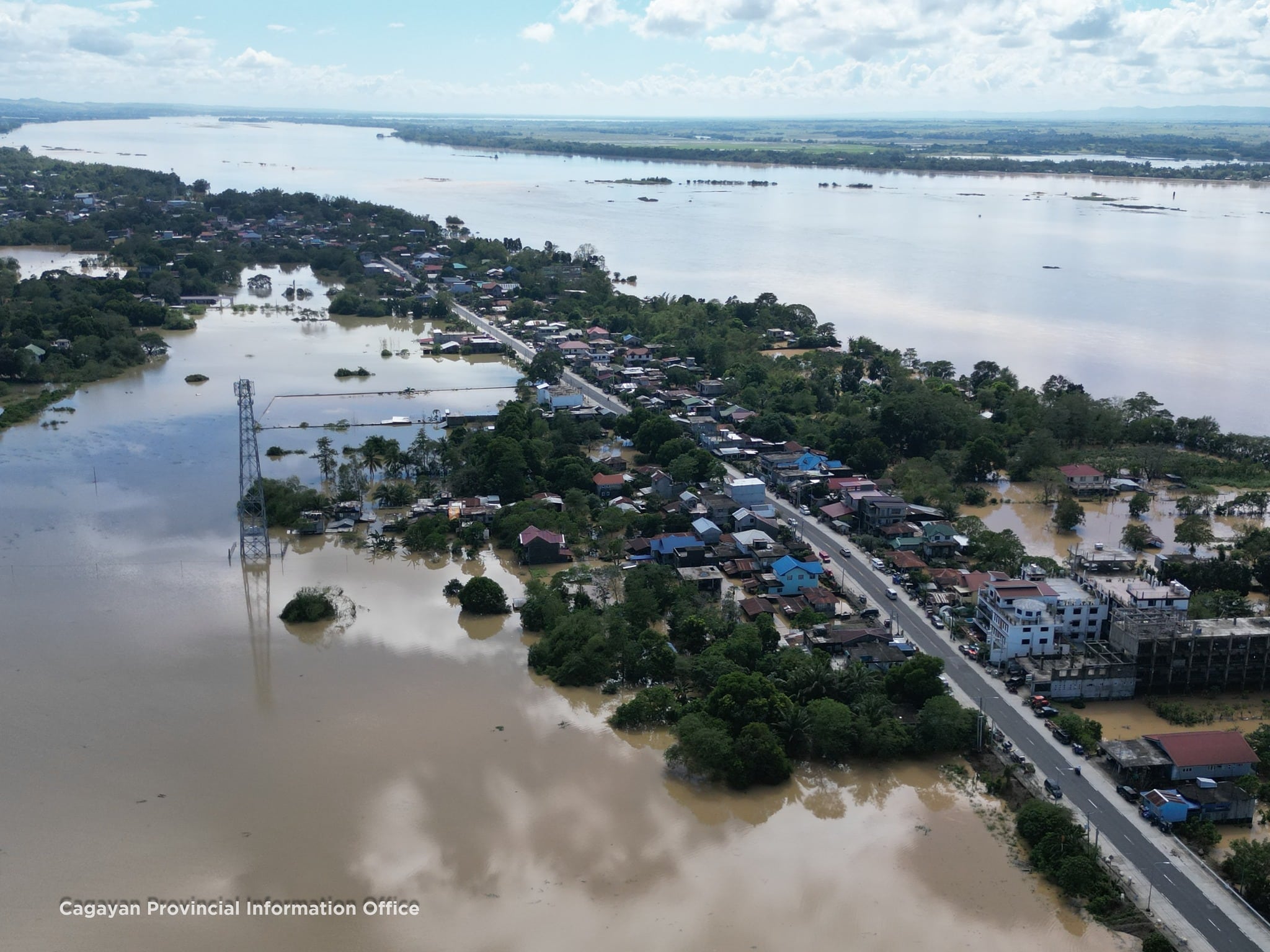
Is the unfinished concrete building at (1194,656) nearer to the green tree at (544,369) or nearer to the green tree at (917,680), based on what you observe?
the green tree at (917,680)

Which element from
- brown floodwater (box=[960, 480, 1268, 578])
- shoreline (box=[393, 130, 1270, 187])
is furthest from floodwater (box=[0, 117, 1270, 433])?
brown floodwater (box=[960, 480, 1268, 578])

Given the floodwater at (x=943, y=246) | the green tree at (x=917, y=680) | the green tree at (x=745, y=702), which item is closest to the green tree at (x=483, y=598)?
the green tree at (x=745, y=702)

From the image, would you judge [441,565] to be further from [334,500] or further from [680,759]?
[680,759]

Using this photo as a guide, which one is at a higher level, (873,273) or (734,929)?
(873,273)


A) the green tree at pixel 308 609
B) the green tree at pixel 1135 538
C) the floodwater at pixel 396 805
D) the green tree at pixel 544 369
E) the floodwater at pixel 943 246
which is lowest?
the floodwater at pixel 396 805

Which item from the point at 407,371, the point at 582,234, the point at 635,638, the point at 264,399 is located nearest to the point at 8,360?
the point at 264,399

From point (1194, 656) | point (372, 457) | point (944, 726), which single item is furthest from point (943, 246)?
point (944, 726)

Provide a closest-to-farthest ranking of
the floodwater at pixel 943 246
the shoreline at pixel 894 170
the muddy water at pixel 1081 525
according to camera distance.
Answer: the muddy water at pixel 1081 525 < the floodwater at pixel 943 246 < the shoreline at pixel 894 170

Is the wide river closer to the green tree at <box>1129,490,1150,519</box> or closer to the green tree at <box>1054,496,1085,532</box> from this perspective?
the green tree at <box>1054,496,1085,532</box>
